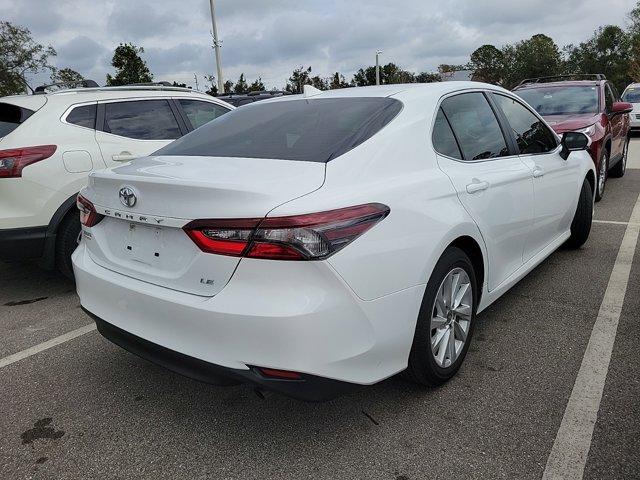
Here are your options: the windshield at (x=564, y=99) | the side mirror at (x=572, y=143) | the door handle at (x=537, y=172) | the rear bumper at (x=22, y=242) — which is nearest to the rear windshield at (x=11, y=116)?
the rear bumper at (x=22, y=242)

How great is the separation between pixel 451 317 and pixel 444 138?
94 centimetres

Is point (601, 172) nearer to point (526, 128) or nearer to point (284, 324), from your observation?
point (526, 128)

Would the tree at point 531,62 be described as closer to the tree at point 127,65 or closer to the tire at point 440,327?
the tree at point 127,65

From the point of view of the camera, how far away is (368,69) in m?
59.2

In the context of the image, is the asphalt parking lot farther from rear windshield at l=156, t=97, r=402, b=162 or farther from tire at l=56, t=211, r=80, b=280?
rear windshield at l=156, t=97, r=402, b=162

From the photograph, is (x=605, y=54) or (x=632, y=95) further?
(x=605, y=54)

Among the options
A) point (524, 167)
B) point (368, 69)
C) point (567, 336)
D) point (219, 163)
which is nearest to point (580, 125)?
point (524, 167)

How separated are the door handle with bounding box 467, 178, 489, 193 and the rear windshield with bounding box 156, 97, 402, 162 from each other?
0.56 m

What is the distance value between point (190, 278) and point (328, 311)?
59cm

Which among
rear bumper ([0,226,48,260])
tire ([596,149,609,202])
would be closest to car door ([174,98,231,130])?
rear bumper ([0,226,48,260])

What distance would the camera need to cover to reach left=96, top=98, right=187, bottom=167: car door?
15.1 ft

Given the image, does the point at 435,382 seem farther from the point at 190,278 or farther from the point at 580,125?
the point at 580,125

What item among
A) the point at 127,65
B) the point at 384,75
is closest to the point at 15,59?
the point at 127,65

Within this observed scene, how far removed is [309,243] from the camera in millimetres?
1986
